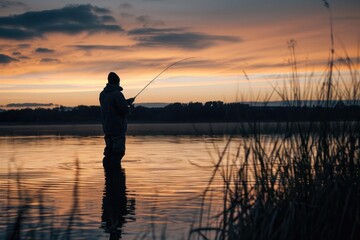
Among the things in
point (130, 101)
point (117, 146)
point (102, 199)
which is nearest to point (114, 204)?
point (102, 199)

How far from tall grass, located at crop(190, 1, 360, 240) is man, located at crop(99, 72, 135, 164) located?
5852 mm

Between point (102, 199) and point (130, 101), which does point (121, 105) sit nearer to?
point (130, 101)

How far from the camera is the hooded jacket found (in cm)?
1122

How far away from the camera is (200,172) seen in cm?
1300

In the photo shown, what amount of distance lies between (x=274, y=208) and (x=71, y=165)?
1117cm

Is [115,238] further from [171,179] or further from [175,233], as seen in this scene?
[171,179]

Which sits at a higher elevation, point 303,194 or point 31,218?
point 303,194

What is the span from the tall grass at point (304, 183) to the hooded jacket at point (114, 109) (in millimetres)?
5831

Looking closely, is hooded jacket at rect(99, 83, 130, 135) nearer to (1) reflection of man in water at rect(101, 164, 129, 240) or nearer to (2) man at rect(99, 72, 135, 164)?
(2) man at rect(99, 72, 135, 164)

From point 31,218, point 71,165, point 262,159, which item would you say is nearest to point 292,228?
point 262,159

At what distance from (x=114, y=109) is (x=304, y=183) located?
6718mm

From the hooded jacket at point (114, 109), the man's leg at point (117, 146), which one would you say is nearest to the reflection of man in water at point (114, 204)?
the man's leg at point (117, 146)

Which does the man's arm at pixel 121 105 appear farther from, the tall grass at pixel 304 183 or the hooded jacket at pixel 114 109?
the tall grass at pixel 304 183

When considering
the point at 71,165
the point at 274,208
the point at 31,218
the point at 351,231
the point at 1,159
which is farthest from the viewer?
the point at 1,159
